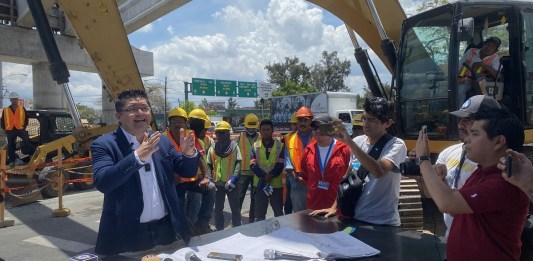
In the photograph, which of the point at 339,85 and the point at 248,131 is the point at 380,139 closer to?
the point at 248,131

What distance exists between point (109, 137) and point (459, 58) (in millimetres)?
3830

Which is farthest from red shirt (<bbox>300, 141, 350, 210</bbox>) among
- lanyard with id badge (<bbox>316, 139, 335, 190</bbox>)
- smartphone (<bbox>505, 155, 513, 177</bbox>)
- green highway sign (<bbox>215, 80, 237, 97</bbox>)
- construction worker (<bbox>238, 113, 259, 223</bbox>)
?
green highway sign (<bbox>215, 80, 237, 97</bbox>)

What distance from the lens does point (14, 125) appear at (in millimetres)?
10805

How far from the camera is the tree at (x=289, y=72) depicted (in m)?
53.4

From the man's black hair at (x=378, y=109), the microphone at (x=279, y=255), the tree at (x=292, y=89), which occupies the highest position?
the tree at (x=292, y=89)

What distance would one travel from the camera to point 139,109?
2.66m

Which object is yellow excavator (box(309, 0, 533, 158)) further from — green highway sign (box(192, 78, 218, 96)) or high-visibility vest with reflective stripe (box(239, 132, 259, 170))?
green highway sign (box(192, 78, 218, 96))

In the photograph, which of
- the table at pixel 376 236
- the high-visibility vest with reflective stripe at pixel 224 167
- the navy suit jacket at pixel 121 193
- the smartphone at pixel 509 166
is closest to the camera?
the smartphone at pixel 509 166

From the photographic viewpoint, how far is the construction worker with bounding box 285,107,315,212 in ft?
A: 16.8

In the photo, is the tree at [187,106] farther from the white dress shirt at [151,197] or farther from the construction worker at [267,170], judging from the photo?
the white dress shirt at [151,197]

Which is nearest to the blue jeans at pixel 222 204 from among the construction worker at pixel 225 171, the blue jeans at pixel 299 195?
the construction worker at pixel 225 171

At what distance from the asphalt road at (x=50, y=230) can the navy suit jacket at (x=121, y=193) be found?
9.42 ft

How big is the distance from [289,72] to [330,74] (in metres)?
5.07

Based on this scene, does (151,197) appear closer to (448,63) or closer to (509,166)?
(509,166)
